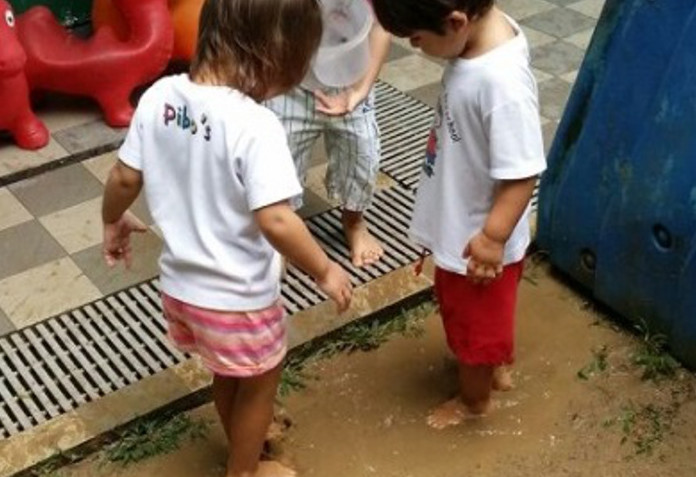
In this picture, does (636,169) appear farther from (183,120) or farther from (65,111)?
(65,111)

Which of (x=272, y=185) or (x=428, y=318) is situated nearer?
(x=272, y=185)

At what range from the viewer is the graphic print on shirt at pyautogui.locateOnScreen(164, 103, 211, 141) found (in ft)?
6.13

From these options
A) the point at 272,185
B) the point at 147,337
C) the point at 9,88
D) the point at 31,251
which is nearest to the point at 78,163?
the point at 9,88

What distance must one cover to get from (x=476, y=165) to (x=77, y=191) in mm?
1783

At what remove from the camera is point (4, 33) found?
3.49 meters

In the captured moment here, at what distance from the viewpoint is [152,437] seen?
8.28 ft

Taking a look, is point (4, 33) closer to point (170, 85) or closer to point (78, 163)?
point (78, 163)

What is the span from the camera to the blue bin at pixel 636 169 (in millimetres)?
2518

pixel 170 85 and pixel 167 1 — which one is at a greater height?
pixel 170 85

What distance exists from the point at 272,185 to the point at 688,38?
45.6 inches

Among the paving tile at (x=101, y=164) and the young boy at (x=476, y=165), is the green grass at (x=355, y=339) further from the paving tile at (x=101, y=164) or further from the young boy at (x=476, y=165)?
the paving tile at (x=101, y=164)

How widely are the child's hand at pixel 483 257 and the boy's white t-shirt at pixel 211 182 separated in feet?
1.28

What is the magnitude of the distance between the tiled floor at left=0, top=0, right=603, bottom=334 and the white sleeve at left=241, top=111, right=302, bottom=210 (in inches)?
50.3

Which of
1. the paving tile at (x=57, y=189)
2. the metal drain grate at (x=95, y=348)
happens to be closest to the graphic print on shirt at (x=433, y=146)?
the metal drain grate at (x=95, y=348)
